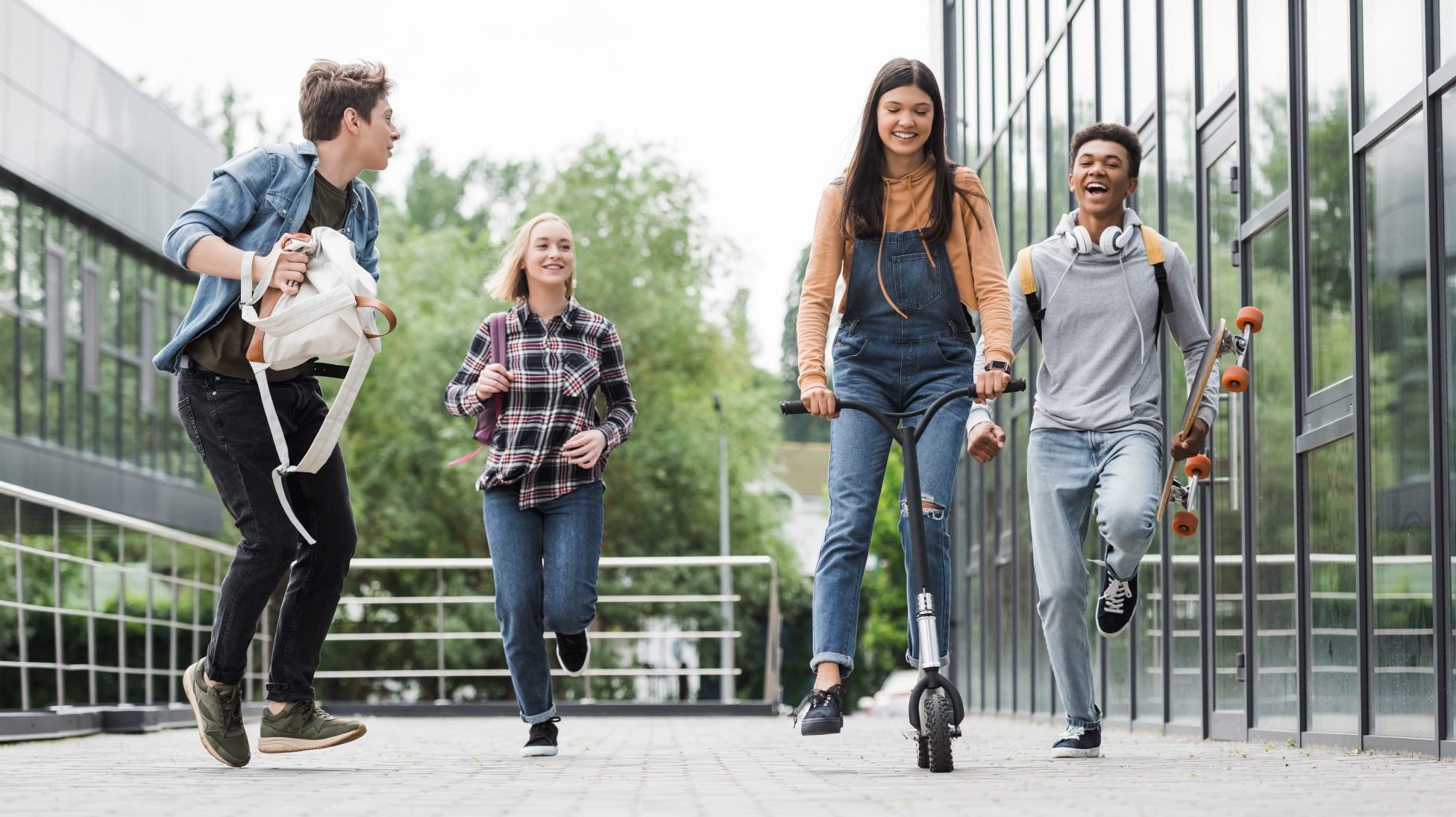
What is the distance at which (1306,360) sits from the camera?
7.60m

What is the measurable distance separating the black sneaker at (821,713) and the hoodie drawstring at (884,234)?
1208 millimetres

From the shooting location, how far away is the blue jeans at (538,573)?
6195 mm

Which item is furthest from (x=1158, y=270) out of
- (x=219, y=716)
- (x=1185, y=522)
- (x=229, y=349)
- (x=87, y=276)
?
(x=87, y=276)

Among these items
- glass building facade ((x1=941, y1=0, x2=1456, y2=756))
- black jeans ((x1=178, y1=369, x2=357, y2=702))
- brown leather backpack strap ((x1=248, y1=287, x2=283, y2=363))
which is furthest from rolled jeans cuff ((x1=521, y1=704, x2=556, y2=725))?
glass building facade ((x1=941, y1=0, x2=1456, y2=756))

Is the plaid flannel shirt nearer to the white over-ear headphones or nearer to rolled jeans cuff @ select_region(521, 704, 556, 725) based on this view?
rolled jeans cuff @ select_region(521, 704, 556, 725)

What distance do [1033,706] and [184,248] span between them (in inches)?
460

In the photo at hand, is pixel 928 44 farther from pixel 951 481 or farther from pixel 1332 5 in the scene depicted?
pixel 951 481

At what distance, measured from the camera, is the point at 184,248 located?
505 centimetres

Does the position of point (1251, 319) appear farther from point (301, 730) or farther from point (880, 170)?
point (301, 730)

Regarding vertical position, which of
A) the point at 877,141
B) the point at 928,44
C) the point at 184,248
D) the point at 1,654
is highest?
the point at 928,44

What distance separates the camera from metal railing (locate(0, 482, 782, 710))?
11.4m

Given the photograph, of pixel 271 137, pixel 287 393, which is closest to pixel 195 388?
pixel 287 393

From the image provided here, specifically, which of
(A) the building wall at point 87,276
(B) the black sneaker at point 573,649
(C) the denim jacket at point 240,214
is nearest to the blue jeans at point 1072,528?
(B) the black sneaker at point 573,649

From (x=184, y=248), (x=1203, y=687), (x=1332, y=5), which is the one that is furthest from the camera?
(x=1203, y=687)
